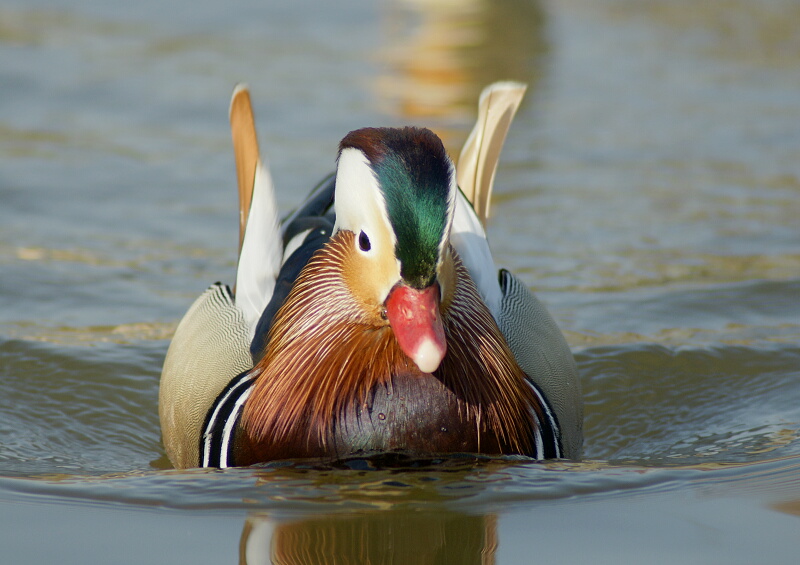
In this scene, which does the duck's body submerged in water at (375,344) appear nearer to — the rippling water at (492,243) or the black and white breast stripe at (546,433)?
the black and white breast stripe at (546,433)

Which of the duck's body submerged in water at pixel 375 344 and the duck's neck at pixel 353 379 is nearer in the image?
the duck's body submerged in water at pixel 375 344

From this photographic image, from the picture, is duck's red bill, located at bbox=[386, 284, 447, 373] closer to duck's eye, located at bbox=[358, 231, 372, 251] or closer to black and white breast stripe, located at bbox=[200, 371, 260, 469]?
duck's eye, located at bbox=[358, 231, 372, 251]

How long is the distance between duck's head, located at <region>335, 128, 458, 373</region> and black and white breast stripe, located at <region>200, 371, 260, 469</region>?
25.7 inches

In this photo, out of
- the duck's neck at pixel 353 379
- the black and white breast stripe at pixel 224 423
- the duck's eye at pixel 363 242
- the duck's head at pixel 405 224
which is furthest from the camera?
the black and white breast stripe at pixel 224 423

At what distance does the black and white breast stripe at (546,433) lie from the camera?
142 inches

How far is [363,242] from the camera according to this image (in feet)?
10.5

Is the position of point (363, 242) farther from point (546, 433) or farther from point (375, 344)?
point (546, 433)

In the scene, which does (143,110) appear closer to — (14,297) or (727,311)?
(14,297)

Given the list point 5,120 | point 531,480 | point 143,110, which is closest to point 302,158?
point 143,110

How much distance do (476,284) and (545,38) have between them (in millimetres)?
7132

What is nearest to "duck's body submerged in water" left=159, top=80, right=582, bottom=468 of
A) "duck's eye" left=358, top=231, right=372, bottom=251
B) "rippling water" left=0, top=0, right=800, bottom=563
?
"duck's eye" left=358, top=231, right=372, bottom=251

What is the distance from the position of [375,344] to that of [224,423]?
2.08 feet

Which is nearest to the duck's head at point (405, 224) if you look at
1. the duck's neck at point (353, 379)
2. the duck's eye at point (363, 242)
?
the duck's eye at point (363, 242)

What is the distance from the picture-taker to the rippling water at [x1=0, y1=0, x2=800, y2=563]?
3.14 m
